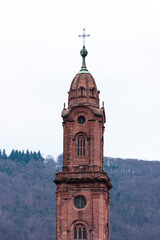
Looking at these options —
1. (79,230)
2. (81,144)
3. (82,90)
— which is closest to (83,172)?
(81,144)

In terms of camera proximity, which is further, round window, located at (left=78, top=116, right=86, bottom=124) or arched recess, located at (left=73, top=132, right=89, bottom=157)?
round window, located at (left=78, top=116, right=86, bottom=124)

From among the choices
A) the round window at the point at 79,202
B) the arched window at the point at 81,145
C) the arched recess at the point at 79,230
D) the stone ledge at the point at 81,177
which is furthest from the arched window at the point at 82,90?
the arched recess at the point at 79,230

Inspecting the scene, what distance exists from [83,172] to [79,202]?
426cm

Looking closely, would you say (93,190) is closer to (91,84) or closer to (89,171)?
(89,171)

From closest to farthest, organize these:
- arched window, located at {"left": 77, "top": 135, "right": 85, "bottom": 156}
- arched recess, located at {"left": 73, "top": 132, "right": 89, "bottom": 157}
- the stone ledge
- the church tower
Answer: the church tower, the stone ledge, arched recess, located at {"left": 73, "top": 132, "right": 89, "bottom": 157}, arched window, located at {"left": 77, "top": 135, "right": 85, "bottom": 156}

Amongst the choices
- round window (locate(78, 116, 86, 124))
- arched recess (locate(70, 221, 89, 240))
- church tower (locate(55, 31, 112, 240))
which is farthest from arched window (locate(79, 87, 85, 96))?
arched recess (locate(70, 221, 89, 240))

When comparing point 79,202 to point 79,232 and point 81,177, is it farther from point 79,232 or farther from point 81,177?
point 79,232

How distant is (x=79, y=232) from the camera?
98.6m

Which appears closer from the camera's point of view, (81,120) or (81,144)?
(81,144)

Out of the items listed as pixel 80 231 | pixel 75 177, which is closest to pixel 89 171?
pixel 75 177

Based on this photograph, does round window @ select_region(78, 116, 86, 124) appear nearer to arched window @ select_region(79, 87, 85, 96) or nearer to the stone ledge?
arched window @ select_region(79, 87, 85, 96)

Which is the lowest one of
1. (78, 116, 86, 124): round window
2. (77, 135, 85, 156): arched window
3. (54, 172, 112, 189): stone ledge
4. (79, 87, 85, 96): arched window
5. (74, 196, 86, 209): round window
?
(74, 196, 86, 209): round window

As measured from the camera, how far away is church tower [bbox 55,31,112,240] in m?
98.8

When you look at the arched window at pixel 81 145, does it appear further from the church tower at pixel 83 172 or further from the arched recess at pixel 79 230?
the arched recess at pixel 79 230
